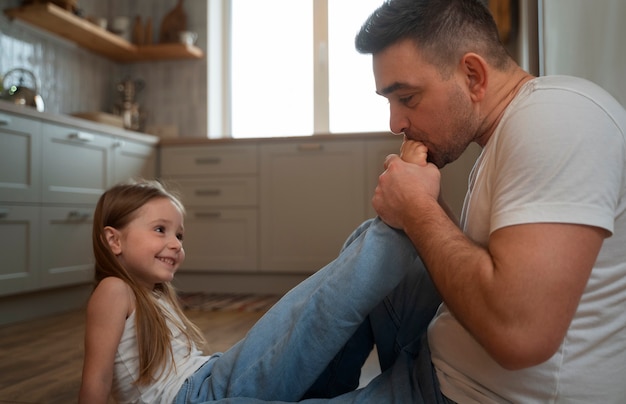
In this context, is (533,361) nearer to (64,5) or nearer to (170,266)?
(170,266)

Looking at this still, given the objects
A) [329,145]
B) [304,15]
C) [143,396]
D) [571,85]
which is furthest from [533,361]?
[304,15]

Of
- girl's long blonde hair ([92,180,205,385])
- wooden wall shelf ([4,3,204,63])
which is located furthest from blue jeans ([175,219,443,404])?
wooden wall shelf ([4,3,204,63])

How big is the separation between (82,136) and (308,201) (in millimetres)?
1453

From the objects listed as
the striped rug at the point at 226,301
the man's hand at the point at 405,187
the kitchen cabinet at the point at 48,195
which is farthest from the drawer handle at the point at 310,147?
the man's hand at the point at 405,187

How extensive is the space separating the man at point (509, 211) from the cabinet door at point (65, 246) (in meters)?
2.62

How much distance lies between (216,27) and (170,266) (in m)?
3.98

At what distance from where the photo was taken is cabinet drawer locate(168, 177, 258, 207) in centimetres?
428

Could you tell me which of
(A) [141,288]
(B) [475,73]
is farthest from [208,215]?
(B) [475,73]

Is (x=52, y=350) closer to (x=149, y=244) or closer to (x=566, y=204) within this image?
(x=149, y=244)

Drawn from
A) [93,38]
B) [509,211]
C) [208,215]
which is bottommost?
[208,215]

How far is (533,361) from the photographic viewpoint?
750 mm

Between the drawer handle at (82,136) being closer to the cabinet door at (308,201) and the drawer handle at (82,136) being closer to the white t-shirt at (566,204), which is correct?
the cabinet door at (308,201)

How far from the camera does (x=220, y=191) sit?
14.2 feet

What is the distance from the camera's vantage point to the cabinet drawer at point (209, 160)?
4277mm
